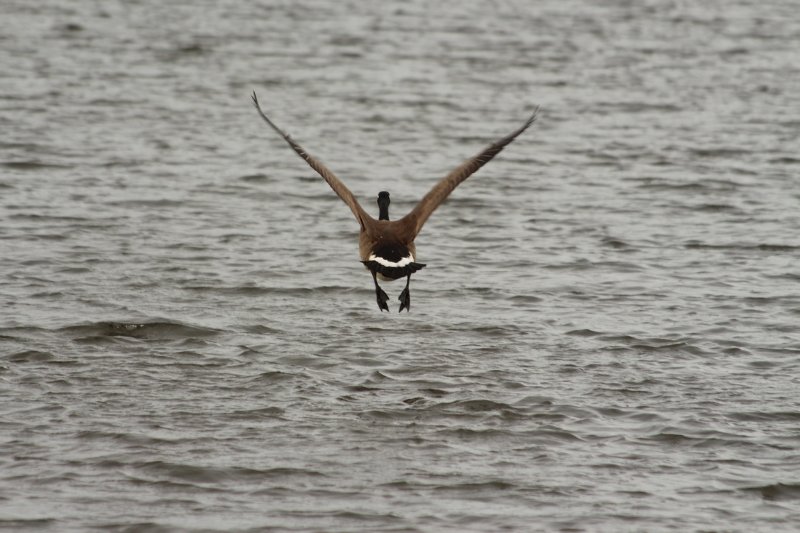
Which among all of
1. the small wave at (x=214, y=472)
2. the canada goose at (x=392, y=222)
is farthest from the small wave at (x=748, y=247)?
the small wave at (x=214, y=472)

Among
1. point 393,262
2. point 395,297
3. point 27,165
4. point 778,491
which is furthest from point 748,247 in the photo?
point 27,165

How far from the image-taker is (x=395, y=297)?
47.2 feet

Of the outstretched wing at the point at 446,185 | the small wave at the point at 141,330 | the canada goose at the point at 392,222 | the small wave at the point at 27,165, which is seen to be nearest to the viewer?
the canada goose at the point at 392,222

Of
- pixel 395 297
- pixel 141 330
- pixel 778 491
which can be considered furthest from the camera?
pixel 395 297

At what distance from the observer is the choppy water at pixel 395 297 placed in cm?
869

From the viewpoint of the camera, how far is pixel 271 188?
1797 centimetres

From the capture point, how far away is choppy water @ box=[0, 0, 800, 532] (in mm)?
8688

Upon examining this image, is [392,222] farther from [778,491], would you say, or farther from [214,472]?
[778,491]

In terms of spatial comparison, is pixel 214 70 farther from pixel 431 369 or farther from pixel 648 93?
pixel 431 369

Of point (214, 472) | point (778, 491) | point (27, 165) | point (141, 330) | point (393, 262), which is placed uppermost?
point (27, 165)

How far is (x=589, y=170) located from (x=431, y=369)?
889cm

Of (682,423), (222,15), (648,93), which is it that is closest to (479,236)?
(682,423)

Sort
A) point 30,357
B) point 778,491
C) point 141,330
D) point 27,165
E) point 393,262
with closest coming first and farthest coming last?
point 778,491 < point 30,357 < point 393,262 < point 141,330 < point 27,165

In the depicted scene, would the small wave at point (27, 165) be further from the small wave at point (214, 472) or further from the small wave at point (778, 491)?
the small wave at point (778, 491)
